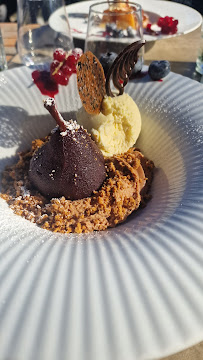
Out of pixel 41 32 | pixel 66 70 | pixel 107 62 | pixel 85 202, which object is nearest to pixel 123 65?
pixel 107 62

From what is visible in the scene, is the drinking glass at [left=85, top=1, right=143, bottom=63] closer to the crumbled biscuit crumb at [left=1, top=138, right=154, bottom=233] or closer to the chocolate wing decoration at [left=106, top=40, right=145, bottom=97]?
the chocolate wing decoration at [left=106, top=40, right=145, bottom=97]

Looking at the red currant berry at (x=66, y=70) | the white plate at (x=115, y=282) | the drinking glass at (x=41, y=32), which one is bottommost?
the white plate at (x=115, y=282)

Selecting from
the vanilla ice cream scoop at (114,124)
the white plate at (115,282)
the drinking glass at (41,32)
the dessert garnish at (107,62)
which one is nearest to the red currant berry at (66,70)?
the dessert garnish at (107,62)

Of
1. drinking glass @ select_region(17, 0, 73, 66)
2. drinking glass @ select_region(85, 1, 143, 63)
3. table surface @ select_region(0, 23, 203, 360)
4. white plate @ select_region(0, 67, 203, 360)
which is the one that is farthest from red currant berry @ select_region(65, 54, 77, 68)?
white plate @ select_region(0, 67, 203, 360)

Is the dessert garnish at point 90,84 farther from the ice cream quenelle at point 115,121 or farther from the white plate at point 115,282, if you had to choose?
the white plate at point 115,282

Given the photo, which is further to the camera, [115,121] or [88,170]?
[115,121]

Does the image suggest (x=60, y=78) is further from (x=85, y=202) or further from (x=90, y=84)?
(x=85, y=202)
